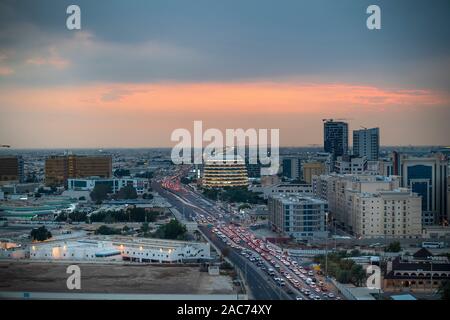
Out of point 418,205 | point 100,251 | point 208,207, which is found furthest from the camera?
point 208,207

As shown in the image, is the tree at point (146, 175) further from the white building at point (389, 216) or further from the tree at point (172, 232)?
the white building at point (389, 216)

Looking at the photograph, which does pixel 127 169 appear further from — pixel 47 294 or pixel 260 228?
pixel 47 294

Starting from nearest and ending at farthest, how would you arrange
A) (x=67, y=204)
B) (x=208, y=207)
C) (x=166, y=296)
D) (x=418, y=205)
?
1. (x=166, y=296)
2. (x=418, y=205)
3. (x=208, y=207)
4. (x=67, y=204)

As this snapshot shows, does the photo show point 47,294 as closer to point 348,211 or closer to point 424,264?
point 424,264

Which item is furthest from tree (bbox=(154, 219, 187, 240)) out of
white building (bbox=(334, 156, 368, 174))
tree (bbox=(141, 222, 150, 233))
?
white building (bbox=(334, 156, 368, 174))

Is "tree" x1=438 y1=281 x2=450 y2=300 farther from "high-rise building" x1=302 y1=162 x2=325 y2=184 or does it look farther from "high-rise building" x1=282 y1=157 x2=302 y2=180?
"high-rise building" x1=282 y1=157 x2=302 y2=180

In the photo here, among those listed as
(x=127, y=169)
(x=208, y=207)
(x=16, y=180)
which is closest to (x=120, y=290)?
(x=208, y=207)

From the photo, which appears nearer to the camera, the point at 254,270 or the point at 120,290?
the point at 120,290
